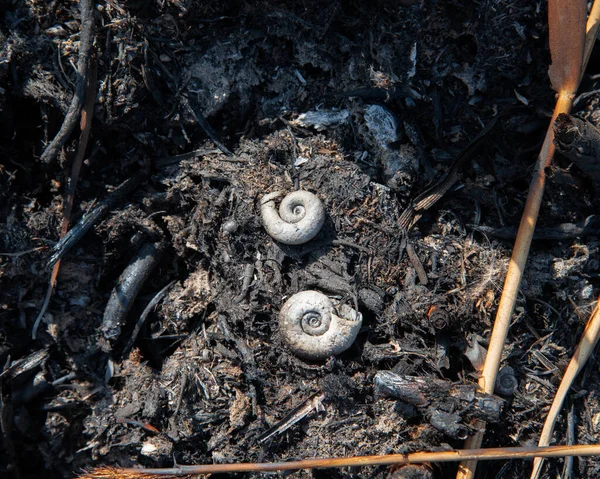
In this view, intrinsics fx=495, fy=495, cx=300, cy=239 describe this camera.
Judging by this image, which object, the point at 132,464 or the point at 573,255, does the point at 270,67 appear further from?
the point at 132,464

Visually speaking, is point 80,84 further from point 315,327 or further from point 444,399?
point 444,399

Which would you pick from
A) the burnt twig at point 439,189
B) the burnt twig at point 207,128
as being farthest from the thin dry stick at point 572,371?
the burnt twig at point 207,128

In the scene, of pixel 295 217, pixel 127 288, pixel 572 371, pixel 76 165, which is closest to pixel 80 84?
pixel 76 165

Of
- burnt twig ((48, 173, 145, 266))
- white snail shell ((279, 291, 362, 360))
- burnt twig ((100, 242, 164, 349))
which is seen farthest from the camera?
burnt twig ((100, 242, 164, 349))

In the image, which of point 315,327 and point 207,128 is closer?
point 315,327

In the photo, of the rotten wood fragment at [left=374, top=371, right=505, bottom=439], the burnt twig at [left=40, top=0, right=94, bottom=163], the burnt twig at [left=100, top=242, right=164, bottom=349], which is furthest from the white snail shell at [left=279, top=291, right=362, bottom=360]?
the burnt twig at [left=40, top=0, right=94, bottom=163]

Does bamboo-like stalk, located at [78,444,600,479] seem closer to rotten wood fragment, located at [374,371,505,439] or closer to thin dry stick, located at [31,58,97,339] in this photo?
rotten wood fragment, located at [374,371,505,439]
